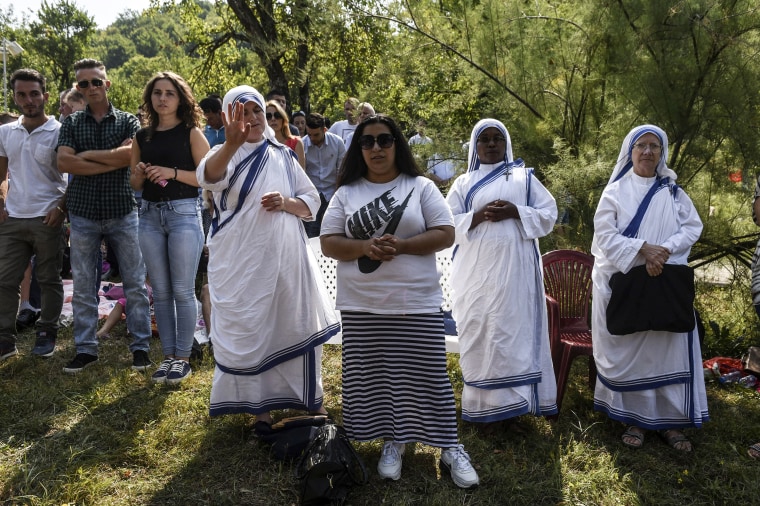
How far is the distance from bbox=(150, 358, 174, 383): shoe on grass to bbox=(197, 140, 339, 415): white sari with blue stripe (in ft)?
3.40

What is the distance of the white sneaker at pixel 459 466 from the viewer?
331 cm

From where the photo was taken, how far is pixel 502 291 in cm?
397

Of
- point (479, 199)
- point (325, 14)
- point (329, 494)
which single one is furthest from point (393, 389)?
point (325, 14)

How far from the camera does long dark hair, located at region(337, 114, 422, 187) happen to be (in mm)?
3422

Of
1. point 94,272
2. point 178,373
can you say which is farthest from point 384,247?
point 94,272

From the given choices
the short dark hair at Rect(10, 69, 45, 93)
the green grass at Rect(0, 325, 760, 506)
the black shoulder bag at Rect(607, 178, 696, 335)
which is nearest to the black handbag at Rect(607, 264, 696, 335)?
the black shoulder bag at Rect(607, 178, 696, 335)

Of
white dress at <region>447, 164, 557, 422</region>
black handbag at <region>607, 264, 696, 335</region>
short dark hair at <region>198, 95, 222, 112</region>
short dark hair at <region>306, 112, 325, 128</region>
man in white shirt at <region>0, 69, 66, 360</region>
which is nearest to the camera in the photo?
black handbag at <region>607, 264, 696, 335</region>

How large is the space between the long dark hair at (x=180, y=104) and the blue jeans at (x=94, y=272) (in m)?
0.86

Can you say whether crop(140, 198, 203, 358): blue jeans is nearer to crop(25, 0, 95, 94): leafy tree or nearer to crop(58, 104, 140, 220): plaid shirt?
crop(58, 104, 140, 220): plaid shirt

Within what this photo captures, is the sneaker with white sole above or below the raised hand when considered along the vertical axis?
below

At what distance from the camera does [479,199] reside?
415cm

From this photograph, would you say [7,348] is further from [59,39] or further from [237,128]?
[59,39]

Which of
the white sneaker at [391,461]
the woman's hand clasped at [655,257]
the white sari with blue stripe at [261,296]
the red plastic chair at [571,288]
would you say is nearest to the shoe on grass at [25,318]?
the white sari with blue stripe at [261,296]

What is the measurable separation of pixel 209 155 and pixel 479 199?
5.53ft
